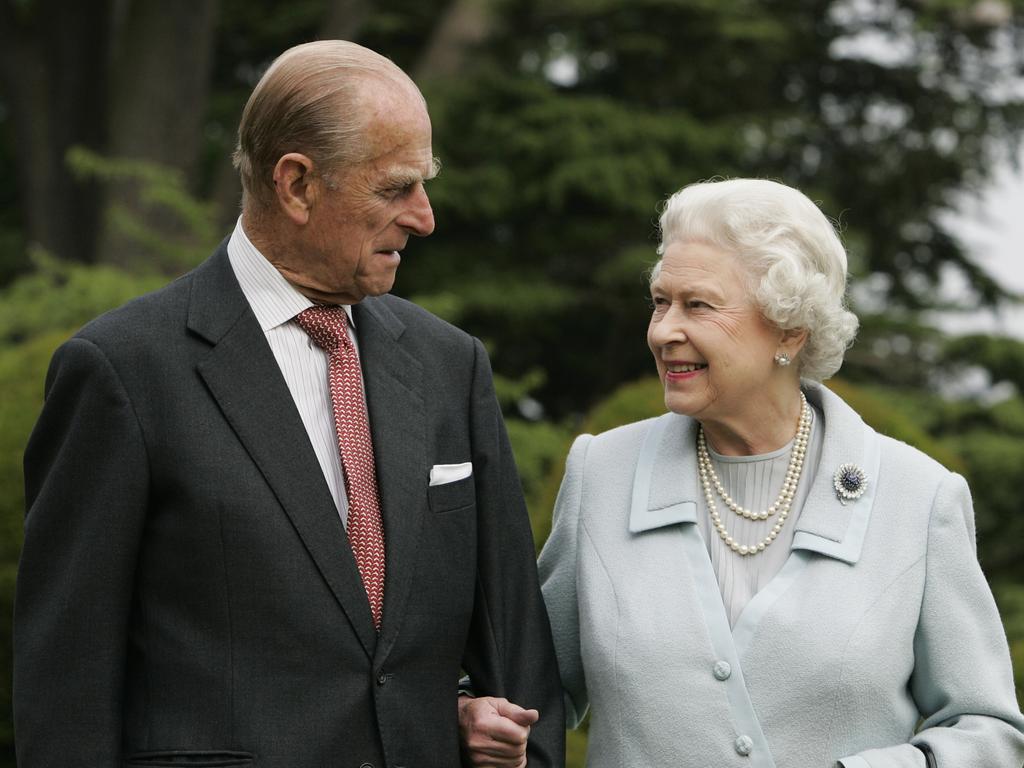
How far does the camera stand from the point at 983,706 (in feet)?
9.98

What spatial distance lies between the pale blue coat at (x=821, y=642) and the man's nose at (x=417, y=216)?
0.77 metres

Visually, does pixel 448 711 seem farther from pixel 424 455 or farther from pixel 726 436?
pixel 726 436

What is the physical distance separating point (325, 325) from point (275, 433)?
26cm

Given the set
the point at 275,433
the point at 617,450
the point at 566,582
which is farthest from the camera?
the point at 617,450

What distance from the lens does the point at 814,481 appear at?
10.6ft

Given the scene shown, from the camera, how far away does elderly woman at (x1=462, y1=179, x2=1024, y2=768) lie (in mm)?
3045

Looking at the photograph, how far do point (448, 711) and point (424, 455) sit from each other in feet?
1.68

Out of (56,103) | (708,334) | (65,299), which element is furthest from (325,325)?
(56,103)

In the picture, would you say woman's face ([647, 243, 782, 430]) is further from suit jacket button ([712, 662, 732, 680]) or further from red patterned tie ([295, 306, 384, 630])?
red patterned tie ([295, 306, 384, 630])

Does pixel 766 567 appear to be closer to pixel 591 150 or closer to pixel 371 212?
pixel 371 212

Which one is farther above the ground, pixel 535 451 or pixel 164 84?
pixel 164 84

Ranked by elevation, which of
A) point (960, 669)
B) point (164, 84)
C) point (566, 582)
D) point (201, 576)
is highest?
point (164, 84)

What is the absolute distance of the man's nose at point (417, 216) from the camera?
118 inches

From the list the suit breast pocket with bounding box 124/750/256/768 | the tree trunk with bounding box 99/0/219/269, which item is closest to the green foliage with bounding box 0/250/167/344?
the tree trunk with bounding box 99/0/219/269
